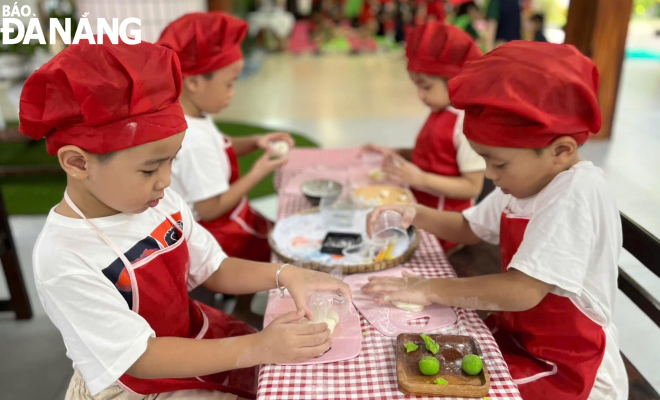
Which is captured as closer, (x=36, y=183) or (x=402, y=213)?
(x=402, y=213)

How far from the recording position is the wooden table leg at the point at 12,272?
227 centimetres

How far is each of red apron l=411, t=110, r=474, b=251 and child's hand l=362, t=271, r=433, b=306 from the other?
2.45ft

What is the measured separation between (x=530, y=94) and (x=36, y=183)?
3.98 m

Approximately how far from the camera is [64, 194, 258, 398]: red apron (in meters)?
1.08

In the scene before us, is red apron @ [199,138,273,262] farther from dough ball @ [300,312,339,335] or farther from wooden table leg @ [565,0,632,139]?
wooden table leg @ [565,0,632,139]

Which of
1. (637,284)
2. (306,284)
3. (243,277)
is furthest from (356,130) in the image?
(306,284)

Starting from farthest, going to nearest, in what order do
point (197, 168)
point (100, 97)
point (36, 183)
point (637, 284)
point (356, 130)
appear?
1. point (356, 130)
2. point (36, 183)
3. point (197, 168)
4. point (637, 284)
5. point (100, 97)

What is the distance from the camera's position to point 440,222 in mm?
1486

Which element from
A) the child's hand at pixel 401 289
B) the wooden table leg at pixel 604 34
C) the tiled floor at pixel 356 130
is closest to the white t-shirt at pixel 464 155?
the child's hand at pixel 401 289

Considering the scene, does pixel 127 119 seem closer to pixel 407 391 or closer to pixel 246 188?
pixel 407 391

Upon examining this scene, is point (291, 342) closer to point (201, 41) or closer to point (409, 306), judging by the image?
point (409, 306)

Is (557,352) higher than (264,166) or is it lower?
lower

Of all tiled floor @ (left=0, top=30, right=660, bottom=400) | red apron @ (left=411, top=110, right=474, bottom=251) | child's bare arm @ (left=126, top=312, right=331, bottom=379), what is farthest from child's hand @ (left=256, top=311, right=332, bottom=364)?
tiled floor @ (left=0, top=30, right=660, bottom=400)

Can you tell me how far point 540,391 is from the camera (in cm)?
116
